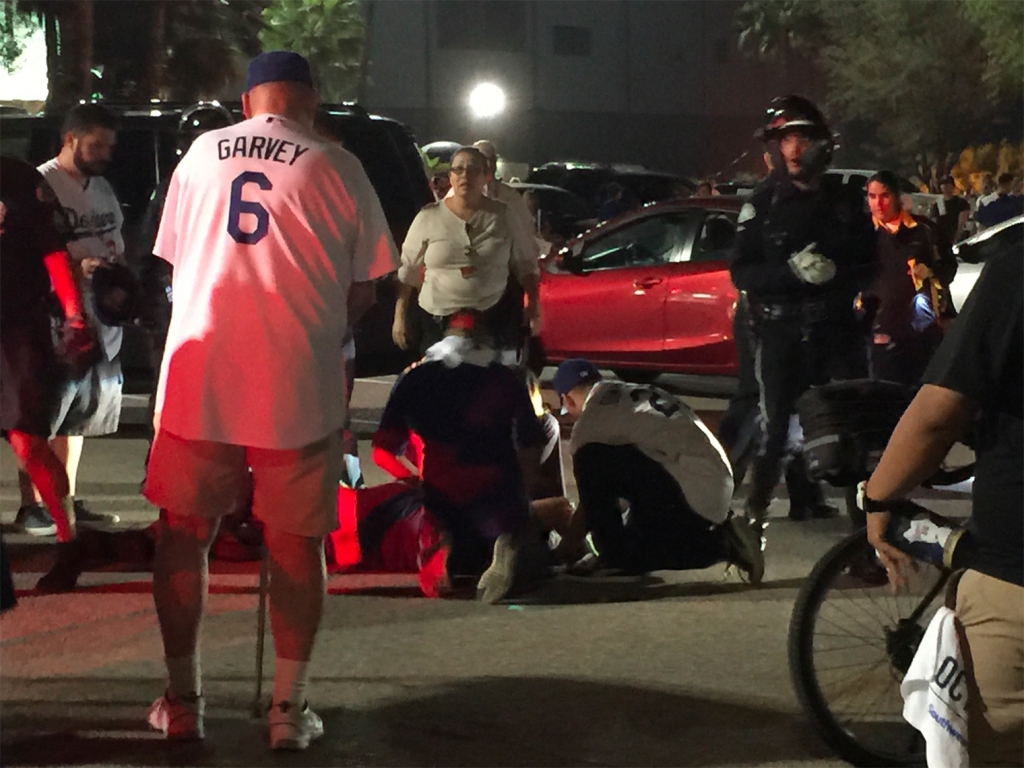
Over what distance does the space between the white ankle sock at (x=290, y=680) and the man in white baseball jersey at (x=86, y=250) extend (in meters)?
3.13

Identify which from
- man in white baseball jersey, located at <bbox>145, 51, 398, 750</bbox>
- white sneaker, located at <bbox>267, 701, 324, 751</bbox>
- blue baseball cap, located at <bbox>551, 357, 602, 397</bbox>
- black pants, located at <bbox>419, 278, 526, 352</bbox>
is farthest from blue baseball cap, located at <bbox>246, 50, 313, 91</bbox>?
black pants, located at <bbox>419, 278, 526, 352</bbox>

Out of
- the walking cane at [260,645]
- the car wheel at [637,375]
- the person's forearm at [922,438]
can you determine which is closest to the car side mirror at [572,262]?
the car wheel at [637,375]

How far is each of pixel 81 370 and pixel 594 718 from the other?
3.42m

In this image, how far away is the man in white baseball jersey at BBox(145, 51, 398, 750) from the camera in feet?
14.3

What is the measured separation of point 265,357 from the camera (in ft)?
14.3

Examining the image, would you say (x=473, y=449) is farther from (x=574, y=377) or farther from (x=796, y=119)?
(x=796, y=119)

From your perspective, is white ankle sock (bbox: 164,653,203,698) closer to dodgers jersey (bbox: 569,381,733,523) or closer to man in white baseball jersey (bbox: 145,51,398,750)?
man in white baseball jersey (bbox: 145,51,398,750)

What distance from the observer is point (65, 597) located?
639cm

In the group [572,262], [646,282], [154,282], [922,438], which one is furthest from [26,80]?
[922,438]

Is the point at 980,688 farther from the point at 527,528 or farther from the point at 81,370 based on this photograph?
the point at 81,370

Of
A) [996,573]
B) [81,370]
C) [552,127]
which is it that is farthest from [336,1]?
[996,573]

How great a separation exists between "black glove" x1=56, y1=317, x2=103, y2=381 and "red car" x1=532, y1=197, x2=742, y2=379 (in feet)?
18.5

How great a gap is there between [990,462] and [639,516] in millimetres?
3499

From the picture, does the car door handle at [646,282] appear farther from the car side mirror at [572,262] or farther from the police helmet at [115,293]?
the police helmet at [115,293]
